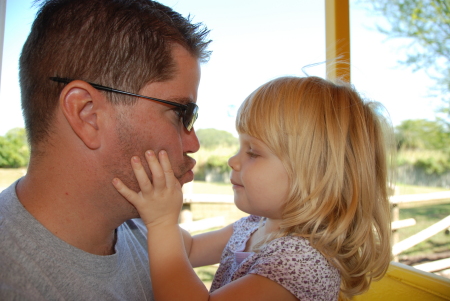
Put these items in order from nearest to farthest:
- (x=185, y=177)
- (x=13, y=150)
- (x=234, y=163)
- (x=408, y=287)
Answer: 1. (x=185, y=177)
2. (x=234, y=163)
3. (x=408, y=287)
4. (x=13, y=150)

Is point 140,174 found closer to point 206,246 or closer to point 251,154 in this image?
point 251,154

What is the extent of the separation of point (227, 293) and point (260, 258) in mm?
239

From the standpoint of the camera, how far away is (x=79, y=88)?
1.39 meters

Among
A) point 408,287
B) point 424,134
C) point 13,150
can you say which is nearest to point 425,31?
point 424,134

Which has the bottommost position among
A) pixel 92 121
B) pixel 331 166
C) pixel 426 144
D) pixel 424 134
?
pixel 426 144

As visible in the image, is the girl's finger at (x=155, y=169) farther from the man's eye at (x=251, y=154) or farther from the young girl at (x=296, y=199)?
the man's eye at (x=251, y=154)

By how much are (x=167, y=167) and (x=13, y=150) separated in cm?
368

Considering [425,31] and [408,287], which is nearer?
[408,287]

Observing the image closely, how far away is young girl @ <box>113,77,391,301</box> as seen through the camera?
150 cm

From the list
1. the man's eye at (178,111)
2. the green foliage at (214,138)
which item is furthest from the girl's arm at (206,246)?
the green foliage at (214,138)

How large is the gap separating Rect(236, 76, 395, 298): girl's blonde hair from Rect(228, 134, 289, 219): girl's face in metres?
0.04

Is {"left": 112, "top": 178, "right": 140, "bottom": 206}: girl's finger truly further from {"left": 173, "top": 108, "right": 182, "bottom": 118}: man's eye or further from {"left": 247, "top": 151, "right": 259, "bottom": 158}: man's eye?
{"left": 247, "top": 151, "right": 259, "bottom": 158}: man's eye

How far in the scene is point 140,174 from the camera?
4.85ft

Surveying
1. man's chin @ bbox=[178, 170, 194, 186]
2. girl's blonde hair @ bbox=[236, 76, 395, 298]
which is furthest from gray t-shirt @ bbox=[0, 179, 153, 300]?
girl's blonde hair @ bbox=[236, 76, 395, 298]
